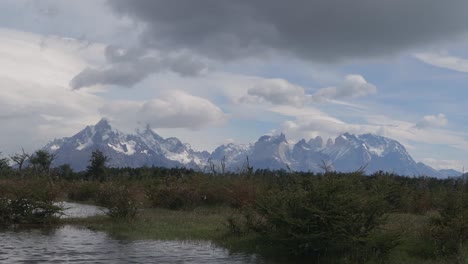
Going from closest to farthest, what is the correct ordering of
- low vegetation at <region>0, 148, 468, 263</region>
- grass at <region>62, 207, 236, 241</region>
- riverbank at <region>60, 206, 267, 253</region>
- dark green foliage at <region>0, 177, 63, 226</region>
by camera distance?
low vegetation at <region>0, 148, 468, 263</region>, riverbank at <region>60, 206, 267, 253</region>, grass at <region>62, 207, 236, 241</region>, dark green foliage at <region>0, 177, 63, 226</region>

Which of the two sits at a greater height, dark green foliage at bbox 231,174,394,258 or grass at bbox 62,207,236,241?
dark green foliage at bbox 231,174,394,258

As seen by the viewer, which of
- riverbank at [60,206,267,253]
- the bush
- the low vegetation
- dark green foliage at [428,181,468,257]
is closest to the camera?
the low vegetation

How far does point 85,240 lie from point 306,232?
26.9 feet

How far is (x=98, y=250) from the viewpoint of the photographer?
17.4 metres

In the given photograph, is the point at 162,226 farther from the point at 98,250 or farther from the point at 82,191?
the point at 82,191

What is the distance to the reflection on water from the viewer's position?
15812mm

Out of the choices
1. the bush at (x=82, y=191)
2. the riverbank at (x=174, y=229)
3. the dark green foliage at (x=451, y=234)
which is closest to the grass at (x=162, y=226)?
the riverbank at (x=174, y=229)

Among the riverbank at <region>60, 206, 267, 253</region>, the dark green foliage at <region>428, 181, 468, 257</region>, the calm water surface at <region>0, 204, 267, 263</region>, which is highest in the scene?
the dark green foliage at <region>428, 181, 468, 257</region>

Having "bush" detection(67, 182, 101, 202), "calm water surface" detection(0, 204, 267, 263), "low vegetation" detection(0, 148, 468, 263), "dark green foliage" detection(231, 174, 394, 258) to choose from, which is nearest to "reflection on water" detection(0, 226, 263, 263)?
"calm water surface" detection(0, 204, 267, 263)

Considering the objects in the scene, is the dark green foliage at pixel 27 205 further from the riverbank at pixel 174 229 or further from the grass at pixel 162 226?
the grass at pixel 162 226

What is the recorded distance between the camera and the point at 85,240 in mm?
19406

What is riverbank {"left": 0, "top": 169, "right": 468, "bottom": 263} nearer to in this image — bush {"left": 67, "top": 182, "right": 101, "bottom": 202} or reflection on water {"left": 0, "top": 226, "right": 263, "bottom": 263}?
reflection on water {"left": 0, "top": 226, "right": 263, "bottom": 263}

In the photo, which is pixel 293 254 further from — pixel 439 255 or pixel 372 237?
pixel 439 255

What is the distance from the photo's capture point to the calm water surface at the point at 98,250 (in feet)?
51.9
